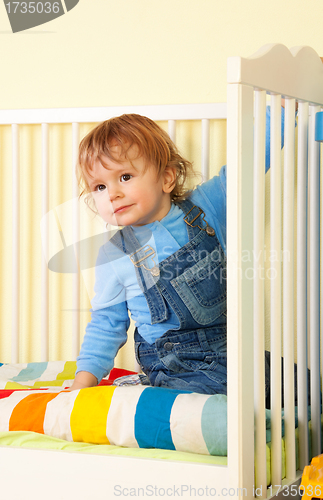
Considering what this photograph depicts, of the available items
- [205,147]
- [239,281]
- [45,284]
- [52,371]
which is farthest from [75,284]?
[239,281]

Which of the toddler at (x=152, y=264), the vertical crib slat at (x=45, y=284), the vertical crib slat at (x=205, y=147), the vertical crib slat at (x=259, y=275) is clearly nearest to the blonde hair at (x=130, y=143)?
the toddler at (x=152, y=264)

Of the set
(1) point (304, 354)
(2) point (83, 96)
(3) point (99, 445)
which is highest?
(2) point (83, 96)

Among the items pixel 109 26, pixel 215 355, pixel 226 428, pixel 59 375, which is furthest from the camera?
pixel 109 26

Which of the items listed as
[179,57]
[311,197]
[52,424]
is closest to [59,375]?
[52,424]

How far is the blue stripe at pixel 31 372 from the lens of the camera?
100 cm

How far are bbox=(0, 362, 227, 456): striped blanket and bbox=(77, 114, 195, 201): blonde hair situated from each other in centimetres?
39

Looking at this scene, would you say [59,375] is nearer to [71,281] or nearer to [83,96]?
[71,281]

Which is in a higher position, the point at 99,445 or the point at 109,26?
the point at 109,26

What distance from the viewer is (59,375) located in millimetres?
1015

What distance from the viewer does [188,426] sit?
63 cm

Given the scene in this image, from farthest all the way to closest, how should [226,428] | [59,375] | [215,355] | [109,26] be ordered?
[109,26] → [59,375] → [215,355] → [226,428]

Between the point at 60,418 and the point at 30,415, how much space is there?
50mm

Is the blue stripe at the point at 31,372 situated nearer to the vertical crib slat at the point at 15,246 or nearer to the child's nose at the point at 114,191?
the vertical crib slat at the point at 15,246

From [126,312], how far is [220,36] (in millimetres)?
609
